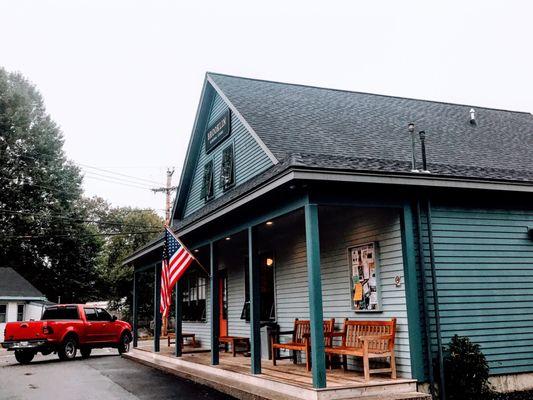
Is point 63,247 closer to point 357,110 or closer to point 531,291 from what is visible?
point 357,110

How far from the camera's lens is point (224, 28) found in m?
16.6

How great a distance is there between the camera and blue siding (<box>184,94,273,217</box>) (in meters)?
11.9

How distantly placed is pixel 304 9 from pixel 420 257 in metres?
9.89

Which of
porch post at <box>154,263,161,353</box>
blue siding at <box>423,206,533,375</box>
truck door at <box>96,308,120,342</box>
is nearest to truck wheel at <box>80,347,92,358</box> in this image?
truck door at <box>96,308,120,342</box>

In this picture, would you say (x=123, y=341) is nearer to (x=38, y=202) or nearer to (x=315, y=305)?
(x=315, y=305)

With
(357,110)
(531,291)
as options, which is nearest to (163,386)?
(531,291)

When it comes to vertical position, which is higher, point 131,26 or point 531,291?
point 131,26

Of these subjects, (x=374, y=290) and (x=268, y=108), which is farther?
(x=268, y=108)

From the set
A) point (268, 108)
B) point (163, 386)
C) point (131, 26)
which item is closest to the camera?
point (163, 386)

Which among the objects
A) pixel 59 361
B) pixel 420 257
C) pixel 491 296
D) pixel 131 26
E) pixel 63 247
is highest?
pixel 131 26

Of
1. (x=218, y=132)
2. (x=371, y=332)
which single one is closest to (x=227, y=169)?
(x=218, y=132)

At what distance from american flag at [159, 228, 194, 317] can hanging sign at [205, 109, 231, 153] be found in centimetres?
355

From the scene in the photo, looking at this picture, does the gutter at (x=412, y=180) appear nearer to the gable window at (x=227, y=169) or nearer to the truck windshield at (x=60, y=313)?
the gable window at (x=227, y=169)

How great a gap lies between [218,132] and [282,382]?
8365 mm
